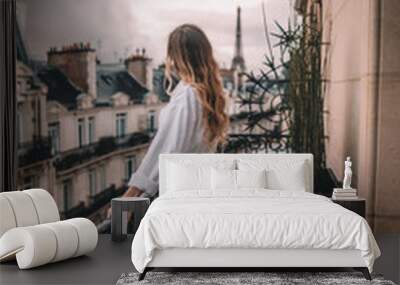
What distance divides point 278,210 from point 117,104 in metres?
2.99

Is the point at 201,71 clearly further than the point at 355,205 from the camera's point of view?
Yes

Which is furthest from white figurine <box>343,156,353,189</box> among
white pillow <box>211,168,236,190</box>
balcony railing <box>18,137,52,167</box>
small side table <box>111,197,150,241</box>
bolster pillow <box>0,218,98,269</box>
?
balcony railing <box>18,137,52,167</box>

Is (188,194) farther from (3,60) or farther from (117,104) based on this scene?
(3,60)

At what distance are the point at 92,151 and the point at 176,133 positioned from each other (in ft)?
3.05

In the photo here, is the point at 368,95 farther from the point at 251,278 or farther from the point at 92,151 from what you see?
the point at 92,151

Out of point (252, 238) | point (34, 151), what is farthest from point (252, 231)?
point (34, 151)

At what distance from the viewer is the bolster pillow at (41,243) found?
5.79 metres

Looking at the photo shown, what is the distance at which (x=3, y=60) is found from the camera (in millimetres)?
7684

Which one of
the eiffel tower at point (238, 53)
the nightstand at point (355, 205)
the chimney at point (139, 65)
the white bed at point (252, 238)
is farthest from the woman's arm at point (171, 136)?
the white bed at point (252, 238)

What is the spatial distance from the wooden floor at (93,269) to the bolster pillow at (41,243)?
0.08 m

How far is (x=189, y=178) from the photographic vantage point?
723 centimetres

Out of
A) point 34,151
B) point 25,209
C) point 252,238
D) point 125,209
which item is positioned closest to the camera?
point 252,238

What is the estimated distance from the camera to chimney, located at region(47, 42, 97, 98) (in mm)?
7973

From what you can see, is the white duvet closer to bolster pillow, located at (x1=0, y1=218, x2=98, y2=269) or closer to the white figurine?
bolster pillow, located at (x1=0, y1=218, x2=98, y2=269)
